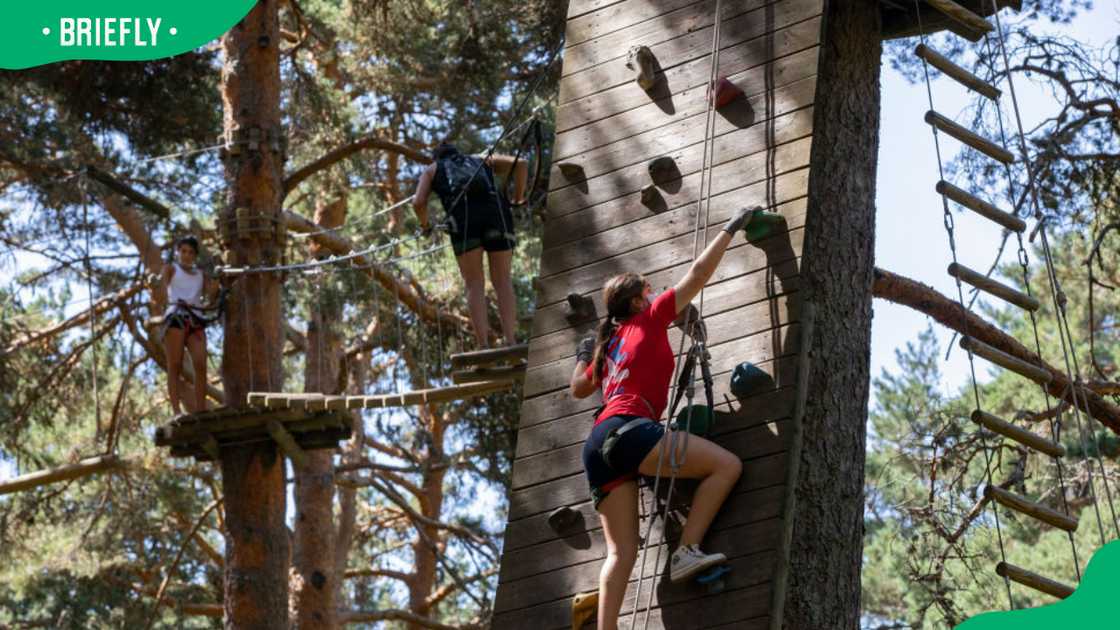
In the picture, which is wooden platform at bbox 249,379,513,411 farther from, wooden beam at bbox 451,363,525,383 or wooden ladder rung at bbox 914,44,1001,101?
wooden ladder rung at bbox 914,44,1001,101

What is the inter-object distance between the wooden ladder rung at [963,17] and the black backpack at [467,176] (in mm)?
2336

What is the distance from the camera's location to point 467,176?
6.67m

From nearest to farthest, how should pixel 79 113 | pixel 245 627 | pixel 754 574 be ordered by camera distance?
pixel 754 574
pixel 245 627
pixel 79 113

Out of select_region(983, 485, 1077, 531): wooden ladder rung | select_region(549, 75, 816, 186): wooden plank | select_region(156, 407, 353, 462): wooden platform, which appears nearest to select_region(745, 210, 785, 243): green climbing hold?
select_region(549, 75, 816, 186): wooden plank

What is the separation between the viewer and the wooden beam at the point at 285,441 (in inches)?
331

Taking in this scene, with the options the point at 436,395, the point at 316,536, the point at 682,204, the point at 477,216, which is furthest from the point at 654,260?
the point at 316,536

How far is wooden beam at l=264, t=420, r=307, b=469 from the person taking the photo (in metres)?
8.41

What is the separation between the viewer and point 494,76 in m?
11.4

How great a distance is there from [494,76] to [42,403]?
430 centimetres

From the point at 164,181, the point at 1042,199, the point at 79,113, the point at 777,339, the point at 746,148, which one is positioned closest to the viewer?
the point at 777,339

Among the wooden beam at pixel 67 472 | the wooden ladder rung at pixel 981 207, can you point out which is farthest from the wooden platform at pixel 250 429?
the wooden ladder rung at pixel 981 207

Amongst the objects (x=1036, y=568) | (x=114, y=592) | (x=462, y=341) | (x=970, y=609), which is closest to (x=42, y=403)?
(x=114, y=592)

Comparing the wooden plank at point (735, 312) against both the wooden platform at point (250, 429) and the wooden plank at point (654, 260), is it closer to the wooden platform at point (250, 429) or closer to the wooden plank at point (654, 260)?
the wooden plank at point (654, 260)

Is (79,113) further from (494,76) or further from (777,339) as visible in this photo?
(777,339)
